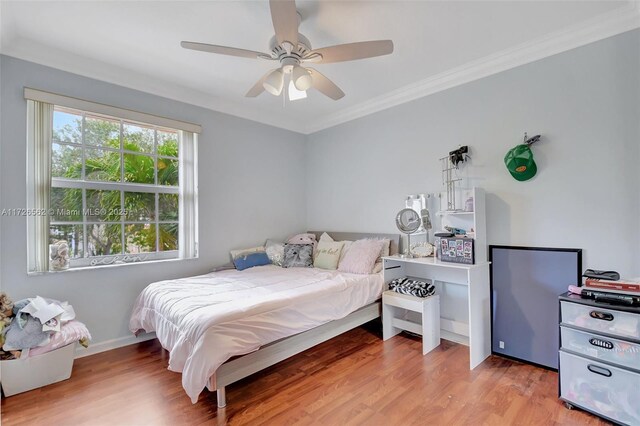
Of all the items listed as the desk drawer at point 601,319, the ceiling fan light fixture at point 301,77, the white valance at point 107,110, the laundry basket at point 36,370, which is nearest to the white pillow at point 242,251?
the white valance at point 107,110

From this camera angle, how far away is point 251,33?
2.21m

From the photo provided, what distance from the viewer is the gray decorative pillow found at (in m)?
3.56

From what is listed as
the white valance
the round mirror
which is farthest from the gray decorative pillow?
the white valance

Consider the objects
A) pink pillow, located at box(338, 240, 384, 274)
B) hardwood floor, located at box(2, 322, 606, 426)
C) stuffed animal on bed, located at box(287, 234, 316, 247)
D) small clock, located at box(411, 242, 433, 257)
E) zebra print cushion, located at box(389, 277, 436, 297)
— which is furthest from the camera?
stuffed animal on bed, located at box(287, 234, 316, 247)

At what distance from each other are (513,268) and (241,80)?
3200mm

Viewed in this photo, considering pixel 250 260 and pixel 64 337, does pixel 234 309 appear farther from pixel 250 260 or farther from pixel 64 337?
pixel 250 260

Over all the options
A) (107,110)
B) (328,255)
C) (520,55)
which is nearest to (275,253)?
(328,255)

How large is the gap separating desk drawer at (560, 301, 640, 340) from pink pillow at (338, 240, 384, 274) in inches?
63.7

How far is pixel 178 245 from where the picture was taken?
10.9 ft

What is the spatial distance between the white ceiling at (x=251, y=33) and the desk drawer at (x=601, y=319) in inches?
78.9

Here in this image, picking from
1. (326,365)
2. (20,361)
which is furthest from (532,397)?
(20,361)

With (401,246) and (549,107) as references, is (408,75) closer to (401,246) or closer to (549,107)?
(549,107)

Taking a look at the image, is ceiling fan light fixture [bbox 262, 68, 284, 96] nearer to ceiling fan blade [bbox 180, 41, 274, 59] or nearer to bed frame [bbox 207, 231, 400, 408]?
ceiling fan blade [bbox 180, 41, 274, 59]

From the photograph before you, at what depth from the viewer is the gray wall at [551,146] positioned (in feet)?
6.73
